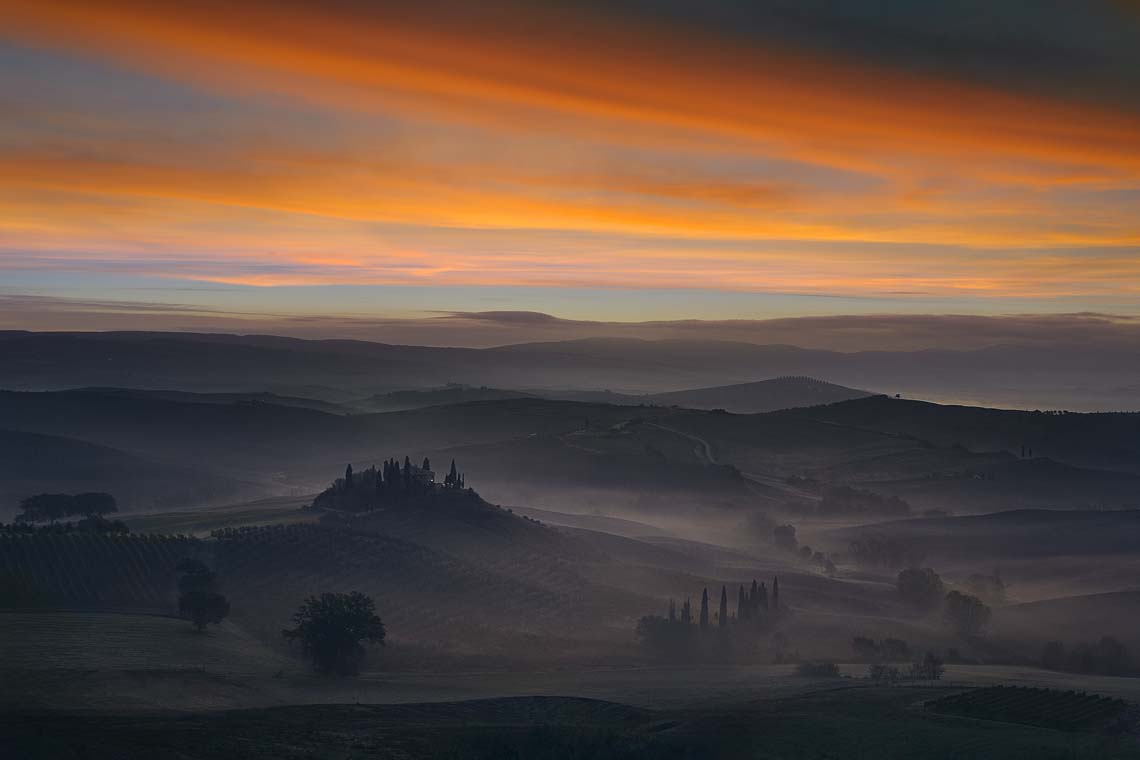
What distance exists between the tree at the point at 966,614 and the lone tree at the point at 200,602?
7394cm

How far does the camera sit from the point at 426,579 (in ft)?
417

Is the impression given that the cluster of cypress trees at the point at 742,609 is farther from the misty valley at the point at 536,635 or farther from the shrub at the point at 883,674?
the shrub at the point at 883,674

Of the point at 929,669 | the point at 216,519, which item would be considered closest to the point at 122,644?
the point at 216,519

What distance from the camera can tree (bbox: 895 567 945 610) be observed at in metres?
135

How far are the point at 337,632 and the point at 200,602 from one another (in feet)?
49.1

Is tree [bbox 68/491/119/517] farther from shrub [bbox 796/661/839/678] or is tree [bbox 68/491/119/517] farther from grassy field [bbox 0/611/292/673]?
shrub [bbox 796/661/839/678]

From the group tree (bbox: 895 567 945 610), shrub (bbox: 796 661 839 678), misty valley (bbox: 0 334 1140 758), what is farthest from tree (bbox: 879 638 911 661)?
tree (bbox: 895 567 945 610)

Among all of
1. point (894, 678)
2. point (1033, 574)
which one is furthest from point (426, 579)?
point (1033, 574)

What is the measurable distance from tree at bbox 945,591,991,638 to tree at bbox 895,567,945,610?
8.80 metres

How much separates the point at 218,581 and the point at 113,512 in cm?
7041

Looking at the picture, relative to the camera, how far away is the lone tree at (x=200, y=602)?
100m

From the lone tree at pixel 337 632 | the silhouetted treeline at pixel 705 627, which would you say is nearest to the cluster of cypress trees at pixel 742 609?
the silhouetted treeline at pixel 705 627

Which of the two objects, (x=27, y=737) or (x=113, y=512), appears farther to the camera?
(x=113, y=512)

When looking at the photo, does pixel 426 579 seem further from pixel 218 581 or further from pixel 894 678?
pixel 894 678
